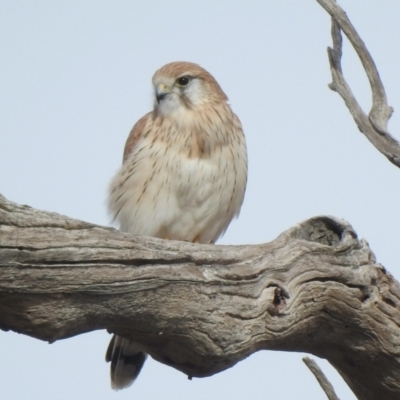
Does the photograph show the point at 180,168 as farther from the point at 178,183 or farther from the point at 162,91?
the point at 162,91

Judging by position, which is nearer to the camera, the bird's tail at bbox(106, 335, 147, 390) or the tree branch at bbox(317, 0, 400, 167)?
the tree branch at bbox(317, 0, 400, 167)

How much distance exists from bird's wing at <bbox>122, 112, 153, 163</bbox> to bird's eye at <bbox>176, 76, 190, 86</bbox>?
0.24m

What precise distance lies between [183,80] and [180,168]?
666 millimetres

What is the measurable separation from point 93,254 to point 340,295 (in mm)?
1074

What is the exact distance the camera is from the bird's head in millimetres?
4660

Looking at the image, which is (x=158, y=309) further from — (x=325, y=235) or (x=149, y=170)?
(x=149, y=170)

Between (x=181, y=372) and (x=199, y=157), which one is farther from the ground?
(x=199, y=157)

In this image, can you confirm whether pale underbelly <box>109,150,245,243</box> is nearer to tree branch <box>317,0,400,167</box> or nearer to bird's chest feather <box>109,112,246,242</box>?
bird's chest feather <box>109,112,246,242</box>

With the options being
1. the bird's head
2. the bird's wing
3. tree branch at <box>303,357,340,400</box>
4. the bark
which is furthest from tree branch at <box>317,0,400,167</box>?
the bird's wing

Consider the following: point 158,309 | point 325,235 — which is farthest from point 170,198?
point 158,309

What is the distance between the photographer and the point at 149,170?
4398 millimetres

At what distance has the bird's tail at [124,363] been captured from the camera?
4.09 m

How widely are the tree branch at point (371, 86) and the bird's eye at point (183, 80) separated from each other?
4.15ft

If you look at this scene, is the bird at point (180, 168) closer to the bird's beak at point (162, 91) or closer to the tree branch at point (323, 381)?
the bird's beak at point (162, 91)
